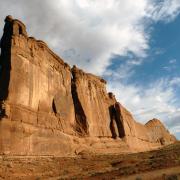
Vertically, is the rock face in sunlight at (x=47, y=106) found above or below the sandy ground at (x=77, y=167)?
above

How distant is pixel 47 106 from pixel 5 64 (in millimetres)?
8196

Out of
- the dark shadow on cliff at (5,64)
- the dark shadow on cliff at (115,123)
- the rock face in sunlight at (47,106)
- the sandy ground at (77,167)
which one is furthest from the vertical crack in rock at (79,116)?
the dark shadow on cliff at (5,64)

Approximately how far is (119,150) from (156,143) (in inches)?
1413

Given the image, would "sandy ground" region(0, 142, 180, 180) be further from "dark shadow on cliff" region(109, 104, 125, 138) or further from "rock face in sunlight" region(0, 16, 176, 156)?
"dark shadow on cliff" region(109, 104, 125, 138)

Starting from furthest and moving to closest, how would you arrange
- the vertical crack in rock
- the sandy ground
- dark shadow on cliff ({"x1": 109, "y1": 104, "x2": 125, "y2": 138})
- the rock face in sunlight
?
dark shadow on cliff ({"x1": 109, "y1": 104, "x2": 125, "y2": 138}), the vertical crack in rock, the rock face in sunlight, the sandy ground

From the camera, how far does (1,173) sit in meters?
25.9

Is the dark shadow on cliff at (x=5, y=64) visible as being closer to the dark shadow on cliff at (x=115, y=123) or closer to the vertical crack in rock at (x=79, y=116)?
the vertical crack in rock at (x=79, y=116)

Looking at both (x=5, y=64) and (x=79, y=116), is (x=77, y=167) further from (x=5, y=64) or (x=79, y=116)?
(x=79, y=116)

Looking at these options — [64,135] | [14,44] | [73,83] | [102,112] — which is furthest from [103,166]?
[102,112]

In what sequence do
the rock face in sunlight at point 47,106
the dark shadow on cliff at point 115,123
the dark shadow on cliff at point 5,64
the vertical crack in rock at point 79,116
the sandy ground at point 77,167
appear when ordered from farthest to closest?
the dark shadow on cliff at point 115,123 → the vertical crack in rock at point 79,116 → the dark shadow on cliff at point 5,64 → the rock face in sunlight at point 47,106 → the sandy ground at point 77,167

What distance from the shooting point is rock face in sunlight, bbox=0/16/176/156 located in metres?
31.8

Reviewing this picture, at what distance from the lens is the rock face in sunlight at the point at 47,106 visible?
31781 millimetres

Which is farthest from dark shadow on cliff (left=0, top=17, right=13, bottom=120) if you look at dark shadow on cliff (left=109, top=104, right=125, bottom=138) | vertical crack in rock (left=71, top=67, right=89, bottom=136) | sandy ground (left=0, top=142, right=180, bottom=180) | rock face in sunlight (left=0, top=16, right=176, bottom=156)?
dark shadow on cliff (left=109, top=104, right=125, bottom=138)

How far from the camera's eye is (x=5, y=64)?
34.5m
